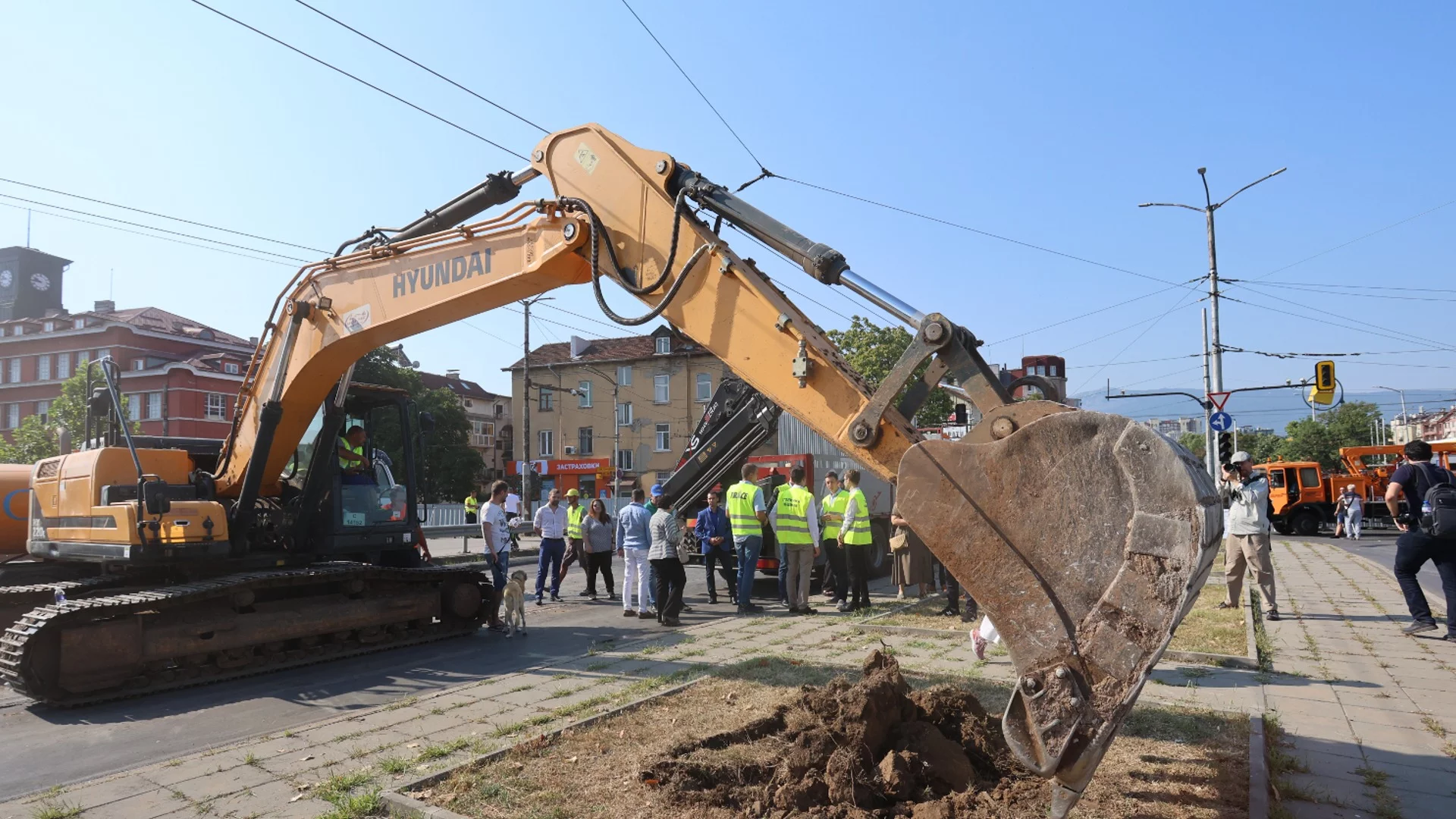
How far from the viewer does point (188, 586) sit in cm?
791

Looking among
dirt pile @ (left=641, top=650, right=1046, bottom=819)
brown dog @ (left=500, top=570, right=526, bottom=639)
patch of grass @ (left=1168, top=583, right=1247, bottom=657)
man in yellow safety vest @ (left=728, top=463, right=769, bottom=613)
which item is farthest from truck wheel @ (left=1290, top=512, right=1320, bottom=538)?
dirt pile @ (left=641, top=650, right=1046, bottom=819)

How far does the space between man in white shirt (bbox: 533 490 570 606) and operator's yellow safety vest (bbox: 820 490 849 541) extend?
3.99 meters

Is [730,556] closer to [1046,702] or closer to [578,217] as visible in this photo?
[578,217]

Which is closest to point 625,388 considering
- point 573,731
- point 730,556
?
point 730,556

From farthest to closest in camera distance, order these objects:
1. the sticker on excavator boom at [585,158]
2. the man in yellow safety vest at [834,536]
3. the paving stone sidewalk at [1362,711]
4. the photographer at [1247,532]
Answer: the man in yellow safety vest at [834,536] < the photographer at [1247,532] < the sticker on excavator boom at [585,158] < the paving stone sidewalk at [1362,711]

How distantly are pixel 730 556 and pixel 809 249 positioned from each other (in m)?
9.32

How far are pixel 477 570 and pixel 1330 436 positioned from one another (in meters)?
76.2

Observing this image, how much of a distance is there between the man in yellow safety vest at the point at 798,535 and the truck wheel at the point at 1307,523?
2633 cm

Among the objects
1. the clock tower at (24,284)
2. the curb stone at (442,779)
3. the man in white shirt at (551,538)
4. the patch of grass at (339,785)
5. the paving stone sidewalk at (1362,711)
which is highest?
the clock tower at (24,284)

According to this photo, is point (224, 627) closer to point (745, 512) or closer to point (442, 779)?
point (442, 779)

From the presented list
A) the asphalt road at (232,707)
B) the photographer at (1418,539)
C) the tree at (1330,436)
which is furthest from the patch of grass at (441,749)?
the tree at (1330,436)

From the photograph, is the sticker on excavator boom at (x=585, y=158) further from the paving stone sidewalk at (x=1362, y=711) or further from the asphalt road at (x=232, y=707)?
the paving stone sidewalk at (x=1362, y=711)

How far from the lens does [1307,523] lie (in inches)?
1177

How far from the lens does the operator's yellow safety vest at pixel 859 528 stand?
11672mm
